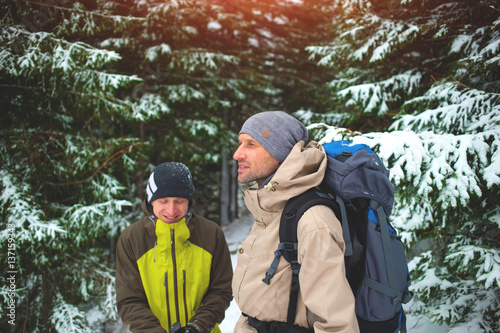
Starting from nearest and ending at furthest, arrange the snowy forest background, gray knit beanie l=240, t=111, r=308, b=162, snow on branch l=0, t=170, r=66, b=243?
gray knit beanie l=240, t=111, r=308, b=162
the snowy forest background
snow on branch l=0, t=170, r=66, b=243

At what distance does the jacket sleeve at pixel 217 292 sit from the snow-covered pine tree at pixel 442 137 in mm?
1928

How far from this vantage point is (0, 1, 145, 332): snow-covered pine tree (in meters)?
5.15

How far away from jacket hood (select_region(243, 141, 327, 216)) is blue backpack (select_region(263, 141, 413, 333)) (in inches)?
2.7

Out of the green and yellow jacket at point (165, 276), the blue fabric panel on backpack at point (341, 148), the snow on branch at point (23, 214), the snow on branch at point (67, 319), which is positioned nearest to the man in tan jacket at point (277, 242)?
the blue fabric panel on backpack at point (341, 148)

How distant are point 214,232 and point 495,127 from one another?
3.75 m

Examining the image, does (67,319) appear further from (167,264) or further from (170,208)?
(170,208)

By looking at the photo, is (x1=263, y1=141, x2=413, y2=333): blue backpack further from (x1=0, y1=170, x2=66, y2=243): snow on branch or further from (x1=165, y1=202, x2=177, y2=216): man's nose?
(x1=0, y1=170, x2=66, y2=243): snow on branch

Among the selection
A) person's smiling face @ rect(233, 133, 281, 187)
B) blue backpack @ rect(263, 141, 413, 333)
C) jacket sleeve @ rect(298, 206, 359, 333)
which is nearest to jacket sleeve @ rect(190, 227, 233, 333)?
person's smiling face @ rect(233, 133, 281, 187)

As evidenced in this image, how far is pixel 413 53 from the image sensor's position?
652 cm

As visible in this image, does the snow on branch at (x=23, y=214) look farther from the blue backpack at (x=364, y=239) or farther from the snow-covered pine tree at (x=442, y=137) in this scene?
the snow-covered pine tree at (x=442, y=137)

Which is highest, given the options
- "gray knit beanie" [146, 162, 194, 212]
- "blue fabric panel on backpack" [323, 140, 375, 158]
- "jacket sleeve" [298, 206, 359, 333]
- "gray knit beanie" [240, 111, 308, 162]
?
"gray knit beanie" [240, 111, 308, 162]

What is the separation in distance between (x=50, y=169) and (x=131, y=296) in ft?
18.1

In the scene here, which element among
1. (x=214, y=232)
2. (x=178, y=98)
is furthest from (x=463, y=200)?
(x=178, y=98)

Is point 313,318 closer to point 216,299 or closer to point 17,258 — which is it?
point 216,299
